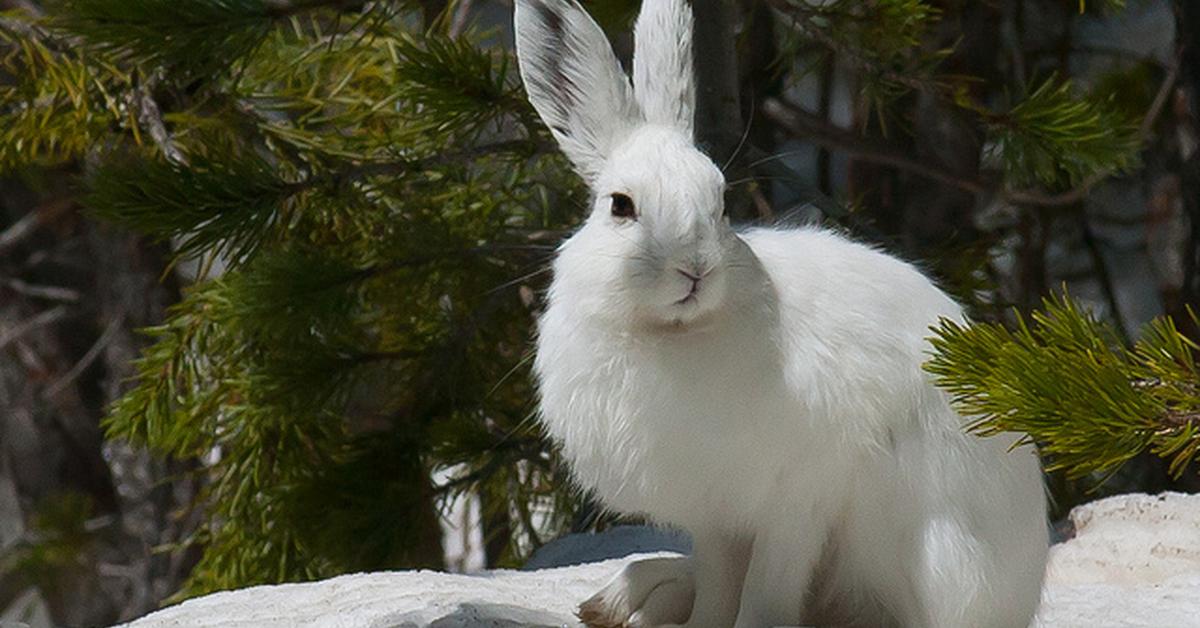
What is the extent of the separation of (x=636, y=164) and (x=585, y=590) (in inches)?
21.2

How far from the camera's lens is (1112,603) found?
5.82ft

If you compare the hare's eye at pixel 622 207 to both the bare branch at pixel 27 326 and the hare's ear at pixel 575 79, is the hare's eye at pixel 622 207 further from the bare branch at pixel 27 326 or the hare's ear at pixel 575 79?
the bare branch at pixel 27 326

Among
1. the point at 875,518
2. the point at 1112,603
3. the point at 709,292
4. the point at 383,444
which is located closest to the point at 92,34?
the point at 383,444

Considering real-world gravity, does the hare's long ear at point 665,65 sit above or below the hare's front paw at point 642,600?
above

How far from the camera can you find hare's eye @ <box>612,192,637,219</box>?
1434 mm

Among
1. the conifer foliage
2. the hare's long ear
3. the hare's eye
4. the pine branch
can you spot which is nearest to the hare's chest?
the hare's eye

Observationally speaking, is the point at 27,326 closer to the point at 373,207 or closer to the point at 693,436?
the point at 373,207

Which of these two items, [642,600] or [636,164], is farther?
[642,600]

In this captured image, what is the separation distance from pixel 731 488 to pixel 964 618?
244 millimetres

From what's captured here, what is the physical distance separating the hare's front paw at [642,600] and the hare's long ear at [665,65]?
424 millimetres

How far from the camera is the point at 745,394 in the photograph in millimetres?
1421

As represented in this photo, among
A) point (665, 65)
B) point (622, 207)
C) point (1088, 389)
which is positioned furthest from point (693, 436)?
point (1088, 389)

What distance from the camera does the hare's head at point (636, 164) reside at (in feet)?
4.52

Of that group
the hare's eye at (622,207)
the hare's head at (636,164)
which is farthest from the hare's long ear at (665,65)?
the hare's eye at (622,207)
